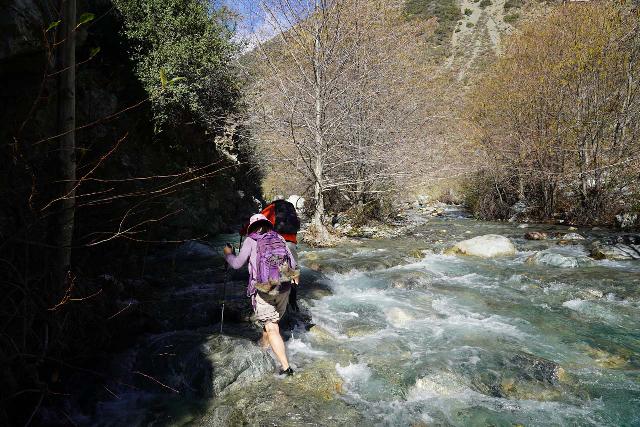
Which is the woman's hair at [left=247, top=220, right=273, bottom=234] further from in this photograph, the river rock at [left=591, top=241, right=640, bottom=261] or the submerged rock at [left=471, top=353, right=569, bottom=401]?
the river rock at [left=591, top=241, right=640, bottom=261]

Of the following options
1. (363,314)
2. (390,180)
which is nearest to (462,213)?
(390,180)

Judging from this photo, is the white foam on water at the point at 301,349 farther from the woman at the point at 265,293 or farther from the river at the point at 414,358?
the woman at the point at 265,293

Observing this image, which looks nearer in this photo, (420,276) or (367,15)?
(420,276)

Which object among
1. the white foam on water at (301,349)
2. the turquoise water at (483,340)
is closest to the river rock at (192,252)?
the turquoise water at (483,340)

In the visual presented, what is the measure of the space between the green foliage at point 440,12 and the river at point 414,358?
60956 millimetres

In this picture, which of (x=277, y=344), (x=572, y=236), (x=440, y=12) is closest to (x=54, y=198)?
(x=277, y=344)

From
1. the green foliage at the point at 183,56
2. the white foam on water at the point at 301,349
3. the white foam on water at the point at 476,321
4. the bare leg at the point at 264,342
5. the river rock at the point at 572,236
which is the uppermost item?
the green foliage at the point at 183,56

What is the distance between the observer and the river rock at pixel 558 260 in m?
9.73

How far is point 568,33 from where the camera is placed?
14.9 m

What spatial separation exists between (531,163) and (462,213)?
16.9 feet

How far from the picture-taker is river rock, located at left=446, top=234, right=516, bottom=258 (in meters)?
11.1

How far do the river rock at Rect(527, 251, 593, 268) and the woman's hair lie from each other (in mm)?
8012

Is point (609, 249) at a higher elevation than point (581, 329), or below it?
below

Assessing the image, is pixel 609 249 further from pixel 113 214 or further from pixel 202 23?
pixel 202 23
